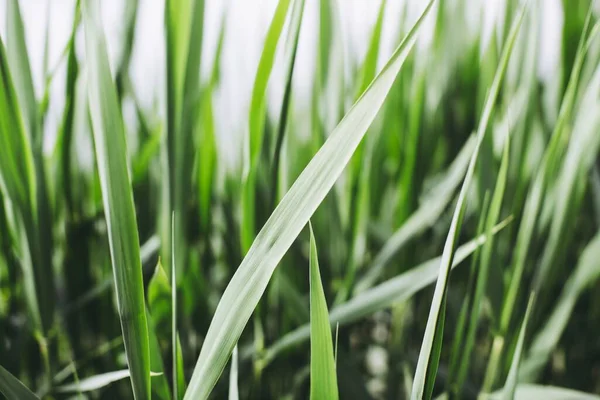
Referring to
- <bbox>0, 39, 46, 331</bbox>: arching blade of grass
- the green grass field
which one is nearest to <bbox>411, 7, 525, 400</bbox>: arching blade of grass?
the green grass field

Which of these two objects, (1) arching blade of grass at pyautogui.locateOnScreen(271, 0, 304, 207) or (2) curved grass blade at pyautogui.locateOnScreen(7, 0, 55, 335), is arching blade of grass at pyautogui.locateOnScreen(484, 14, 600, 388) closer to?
(1) arching blade of grass at pyautogui.locateOnScreen(271, 0, 304, 207)

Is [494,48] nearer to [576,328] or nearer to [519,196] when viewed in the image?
[519,196]

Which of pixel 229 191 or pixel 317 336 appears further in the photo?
pixel 229 191

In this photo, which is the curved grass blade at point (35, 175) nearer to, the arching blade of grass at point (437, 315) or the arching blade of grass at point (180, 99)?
the arching blade of grass at point (180, 99)

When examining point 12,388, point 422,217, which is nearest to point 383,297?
point 422,217

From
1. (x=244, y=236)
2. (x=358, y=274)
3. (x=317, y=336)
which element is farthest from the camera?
(x=358, y=274)

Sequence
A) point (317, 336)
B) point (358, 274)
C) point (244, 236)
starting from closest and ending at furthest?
point (317, 336) < point (244, 236) < point (358, 274)

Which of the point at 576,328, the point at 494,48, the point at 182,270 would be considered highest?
the point at 494,48

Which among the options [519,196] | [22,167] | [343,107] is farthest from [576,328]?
[22,167]

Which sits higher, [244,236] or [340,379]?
[244,236]
